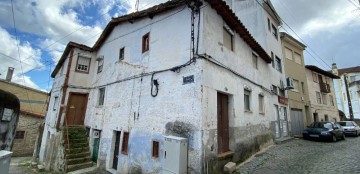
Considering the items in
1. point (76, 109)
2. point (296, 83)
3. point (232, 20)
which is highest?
point (232, 20)

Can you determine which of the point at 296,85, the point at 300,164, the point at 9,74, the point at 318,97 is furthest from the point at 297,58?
the point at 9,74

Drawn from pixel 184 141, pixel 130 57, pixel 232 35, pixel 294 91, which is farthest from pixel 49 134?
pixel 294 91

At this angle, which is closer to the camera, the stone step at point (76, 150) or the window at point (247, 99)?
the window at point (247, 99)

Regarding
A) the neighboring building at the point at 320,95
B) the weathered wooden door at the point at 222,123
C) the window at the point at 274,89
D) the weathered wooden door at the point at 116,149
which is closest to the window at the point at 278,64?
the window at the point at 274,89

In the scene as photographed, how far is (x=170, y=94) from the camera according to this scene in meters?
7.02

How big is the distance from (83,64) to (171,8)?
8.91m

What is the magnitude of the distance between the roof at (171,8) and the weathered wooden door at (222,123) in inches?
134

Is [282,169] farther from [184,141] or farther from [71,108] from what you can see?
[71,108]

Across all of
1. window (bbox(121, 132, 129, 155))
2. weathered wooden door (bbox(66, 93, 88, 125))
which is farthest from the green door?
window (bbox(121, 132, 129, 155))

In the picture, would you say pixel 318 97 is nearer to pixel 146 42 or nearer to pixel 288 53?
pixel 288 53

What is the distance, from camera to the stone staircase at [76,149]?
411 inches

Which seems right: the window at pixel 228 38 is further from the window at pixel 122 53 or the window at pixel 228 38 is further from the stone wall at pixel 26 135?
the stone wall at pixel 26 135

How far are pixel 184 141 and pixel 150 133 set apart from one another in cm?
210

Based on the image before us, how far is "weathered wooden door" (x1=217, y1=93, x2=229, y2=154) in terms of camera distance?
284 inches
